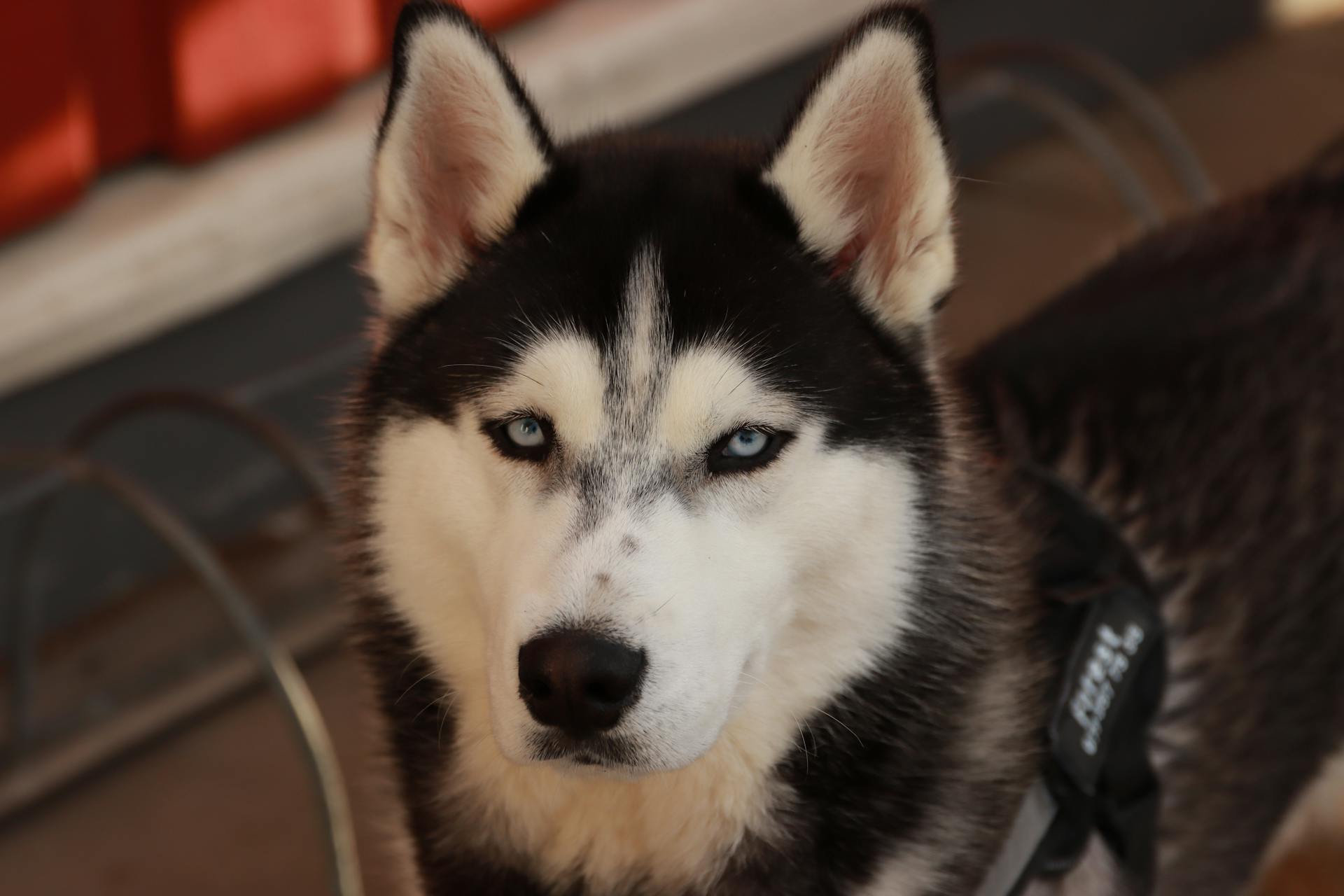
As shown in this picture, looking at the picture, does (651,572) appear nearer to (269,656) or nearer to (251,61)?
(269,656)

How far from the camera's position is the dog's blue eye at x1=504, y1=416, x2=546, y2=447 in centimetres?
143

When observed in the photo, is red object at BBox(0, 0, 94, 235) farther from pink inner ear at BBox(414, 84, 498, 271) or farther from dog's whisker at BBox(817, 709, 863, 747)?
dog's whisker at BBox(817, 709, 863, 747)

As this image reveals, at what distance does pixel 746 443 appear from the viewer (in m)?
1.43

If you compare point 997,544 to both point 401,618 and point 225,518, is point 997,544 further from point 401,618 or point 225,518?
point 225,518

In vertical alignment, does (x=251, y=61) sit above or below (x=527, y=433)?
above

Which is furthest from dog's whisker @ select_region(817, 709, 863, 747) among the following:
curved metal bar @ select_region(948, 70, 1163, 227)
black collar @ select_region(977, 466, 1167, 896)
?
curved metal bar @ select_region(948, 70, 1163, 227)

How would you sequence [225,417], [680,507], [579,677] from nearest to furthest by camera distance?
1. [579,677]
2. [680,507]
3. [225,417]

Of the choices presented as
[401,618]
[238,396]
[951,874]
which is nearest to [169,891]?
[238,396]

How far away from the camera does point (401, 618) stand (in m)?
1.57

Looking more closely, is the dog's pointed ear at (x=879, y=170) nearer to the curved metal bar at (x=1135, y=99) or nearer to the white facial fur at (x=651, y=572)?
the white facial fur at (x=651, y=572)

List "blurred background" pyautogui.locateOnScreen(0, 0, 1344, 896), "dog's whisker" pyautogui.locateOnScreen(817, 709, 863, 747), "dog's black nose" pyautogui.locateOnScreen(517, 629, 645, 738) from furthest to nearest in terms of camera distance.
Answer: "blurred background" pyautogui.locateOnScreen(0, 0, 1344, 896), "dog's whisker" pyautogui.locateOnScreen(817, 709, 863, 747), "dog's black nose" pyautogui.locateOnScreen(517, 629, 645, 738)

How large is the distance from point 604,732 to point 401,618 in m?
0.34

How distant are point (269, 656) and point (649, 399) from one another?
1034mm

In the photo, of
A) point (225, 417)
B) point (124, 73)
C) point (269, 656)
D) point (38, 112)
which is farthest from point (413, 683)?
point (124, 73)
